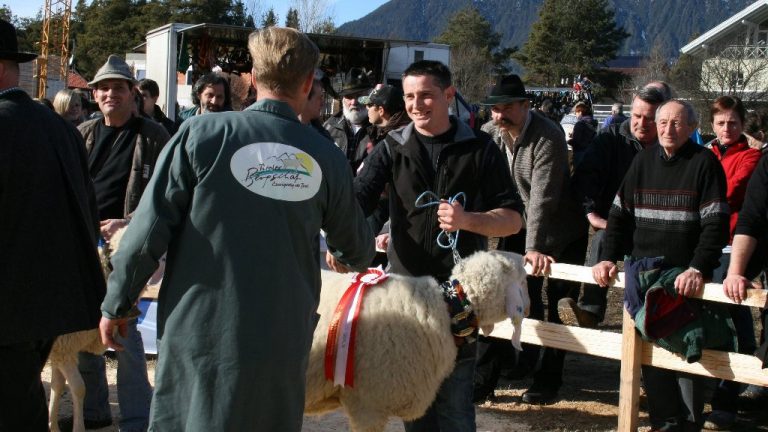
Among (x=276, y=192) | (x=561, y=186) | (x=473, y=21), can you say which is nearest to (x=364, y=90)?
(x=561, y=186)

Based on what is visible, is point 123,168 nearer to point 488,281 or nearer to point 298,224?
point 488,281

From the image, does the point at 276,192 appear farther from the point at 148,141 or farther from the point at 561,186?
the point at 561,186

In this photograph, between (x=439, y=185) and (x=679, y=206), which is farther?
(x=679, y=206)

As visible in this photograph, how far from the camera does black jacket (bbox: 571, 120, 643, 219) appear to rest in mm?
5707

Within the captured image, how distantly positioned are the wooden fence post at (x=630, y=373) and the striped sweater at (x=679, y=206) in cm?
50

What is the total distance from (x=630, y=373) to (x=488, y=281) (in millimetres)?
1514

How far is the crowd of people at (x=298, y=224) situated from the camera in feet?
8.11

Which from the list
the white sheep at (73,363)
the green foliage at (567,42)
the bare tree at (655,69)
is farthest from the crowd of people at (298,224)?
the green foliage at (567,42)

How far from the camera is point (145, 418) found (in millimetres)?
4754

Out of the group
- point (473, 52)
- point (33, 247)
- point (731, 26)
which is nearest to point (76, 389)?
point (33, 247)

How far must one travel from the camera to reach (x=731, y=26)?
40.0m

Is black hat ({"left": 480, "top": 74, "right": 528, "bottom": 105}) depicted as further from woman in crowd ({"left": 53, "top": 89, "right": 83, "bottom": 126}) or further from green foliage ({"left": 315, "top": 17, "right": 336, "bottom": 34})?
green foliage ({"left": 315, "top": 17, "right": 336, "bottom": 34})

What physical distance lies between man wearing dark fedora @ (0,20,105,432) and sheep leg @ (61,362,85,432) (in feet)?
4.66

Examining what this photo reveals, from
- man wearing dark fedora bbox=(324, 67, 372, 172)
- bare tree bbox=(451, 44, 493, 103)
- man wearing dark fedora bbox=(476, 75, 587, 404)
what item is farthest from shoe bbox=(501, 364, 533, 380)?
bare tree bbox=(451, 44, 493, 103)
